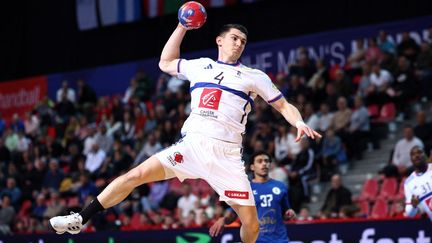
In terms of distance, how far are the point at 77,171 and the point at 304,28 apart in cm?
733

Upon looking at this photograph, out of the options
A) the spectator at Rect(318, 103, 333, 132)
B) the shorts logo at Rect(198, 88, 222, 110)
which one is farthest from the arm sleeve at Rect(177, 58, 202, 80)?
the spectator at Rect(318, 103, 333, 132)

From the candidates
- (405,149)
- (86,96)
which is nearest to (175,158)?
(405,149)

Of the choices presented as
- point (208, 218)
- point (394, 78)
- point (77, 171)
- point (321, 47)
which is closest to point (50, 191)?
point (77, 171)

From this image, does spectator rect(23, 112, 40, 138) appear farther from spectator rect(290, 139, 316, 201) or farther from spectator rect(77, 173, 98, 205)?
spectator rect(290, 139, 316, 201)

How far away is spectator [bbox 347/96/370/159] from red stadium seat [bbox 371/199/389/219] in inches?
82.7

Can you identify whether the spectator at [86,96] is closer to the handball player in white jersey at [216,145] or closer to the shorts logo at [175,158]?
the handball player in white jersey at [216,145]

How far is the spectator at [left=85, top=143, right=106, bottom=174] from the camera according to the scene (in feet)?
70.1

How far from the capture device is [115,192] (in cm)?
837

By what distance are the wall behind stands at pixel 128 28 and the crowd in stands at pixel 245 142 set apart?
7.77 feet

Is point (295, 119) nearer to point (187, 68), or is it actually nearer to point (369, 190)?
point (187, 68)

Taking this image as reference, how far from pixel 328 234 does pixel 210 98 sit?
3907 mm

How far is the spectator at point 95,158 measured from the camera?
21.4 m

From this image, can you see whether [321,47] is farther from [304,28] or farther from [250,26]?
[250,26]

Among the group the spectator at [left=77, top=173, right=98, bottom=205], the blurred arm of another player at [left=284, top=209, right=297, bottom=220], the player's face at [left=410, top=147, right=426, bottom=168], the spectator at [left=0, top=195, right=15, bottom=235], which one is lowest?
the spectator at [left=0, top=195, right=15, bottom=235]
